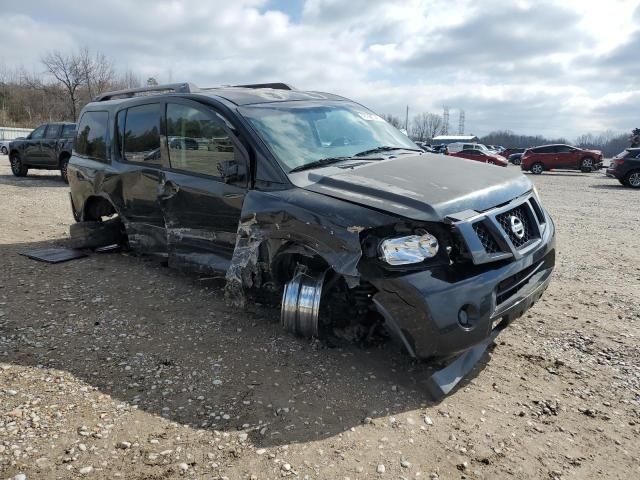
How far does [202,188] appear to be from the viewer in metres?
4.19

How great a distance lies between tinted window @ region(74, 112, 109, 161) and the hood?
311cm

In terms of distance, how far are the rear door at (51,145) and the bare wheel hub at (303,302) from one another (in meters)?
14.2

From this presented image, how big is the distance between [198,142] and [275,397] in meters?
2.33

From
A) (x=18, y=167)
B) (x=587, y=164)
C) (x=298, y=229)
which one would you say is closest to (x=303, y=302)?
(x=298, y=229)

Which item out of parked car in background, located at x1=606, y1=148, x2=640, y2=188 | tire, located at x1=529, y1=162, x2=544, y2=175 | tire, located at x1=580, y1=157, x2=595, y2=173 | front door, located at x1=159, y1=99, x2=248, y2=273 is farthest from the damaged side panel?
tire, located at x1=580, y1=157, x2=595, y2=173

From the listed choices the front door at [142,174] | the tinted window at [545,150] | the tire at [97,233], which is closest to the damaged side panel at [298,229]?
the front door at [142,174]

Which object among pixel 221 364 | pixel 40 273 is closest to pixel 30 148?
pixel 40 273

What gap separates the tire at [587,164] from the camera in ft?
94.1

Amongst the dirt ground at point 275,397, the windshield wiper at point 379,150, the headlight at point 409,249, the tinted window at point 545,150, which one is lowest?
the dirt ground at point 275,397

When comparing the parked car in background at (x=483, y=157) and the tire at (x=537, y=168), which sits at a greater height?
the parked car in background at (x=483, y=157)

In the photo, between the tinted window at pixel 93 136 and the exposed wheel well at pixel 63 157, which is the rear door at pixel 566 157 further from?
the tinted window at pixel 93 136

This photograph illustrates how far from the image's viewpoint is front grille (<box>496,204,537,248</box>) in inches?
127

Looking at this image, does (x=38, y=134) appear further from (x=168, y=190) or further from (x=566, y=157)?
(x=566, y=157)

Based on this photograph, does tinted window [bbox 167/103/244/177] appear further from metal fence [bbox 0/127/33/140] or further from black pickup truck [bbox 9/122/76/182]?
metal fence [bbox 0/127/33/140]
